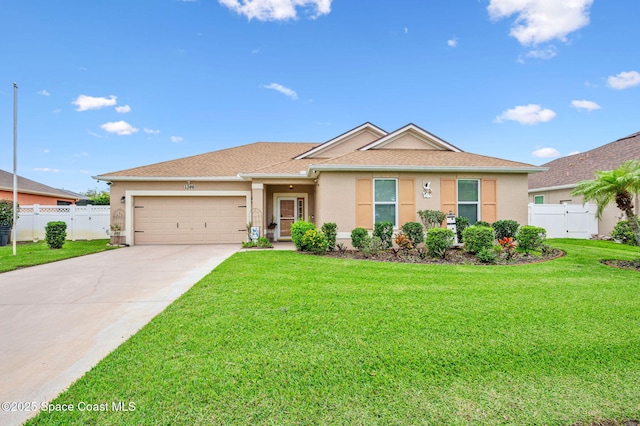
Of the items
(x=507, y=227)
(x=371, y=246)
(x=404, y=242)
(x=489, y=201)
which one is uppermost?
(x=489, y=201)

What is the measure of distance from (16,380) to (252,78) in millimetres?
17207

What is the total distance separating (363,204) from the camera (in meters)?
10.7

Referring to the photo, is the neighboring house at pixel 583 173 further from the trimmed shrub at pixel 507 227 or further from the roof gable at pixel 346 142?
the roof gable at pixel 346 142

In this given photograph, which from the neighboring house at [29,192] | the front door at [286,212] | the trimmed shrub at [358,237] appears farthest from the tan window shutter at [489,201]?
the neighboring house at [29,192]

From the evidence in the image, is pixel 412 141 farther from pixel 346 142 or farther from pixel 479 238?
pixel 479 238

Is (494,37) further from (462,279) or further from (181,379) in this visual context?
(181,379)

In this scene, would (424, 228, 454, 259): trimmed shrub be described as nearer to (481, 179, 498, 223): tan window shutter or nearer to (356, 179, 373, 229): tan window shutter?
(356, 179, 373, 229): tan window shutter

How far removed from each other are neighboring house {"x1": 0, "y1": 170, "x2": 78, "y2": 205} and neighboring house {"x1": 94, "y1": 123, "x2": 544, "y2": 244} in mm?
11433

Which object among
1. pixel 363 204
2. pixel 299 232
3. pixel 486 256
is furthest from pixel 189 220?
pixel 486 256

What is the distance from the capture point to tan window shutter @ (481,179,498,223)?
11125 millimetres

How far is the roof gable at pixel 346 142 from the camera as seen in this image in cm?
1431

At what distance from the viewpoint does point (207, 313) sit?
13.8 ft

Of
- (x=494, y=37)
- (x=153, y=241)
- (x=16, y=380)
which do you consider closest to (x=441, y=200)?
(x=494, y=37)

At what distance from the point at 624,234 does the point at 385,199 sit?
37.0ft
